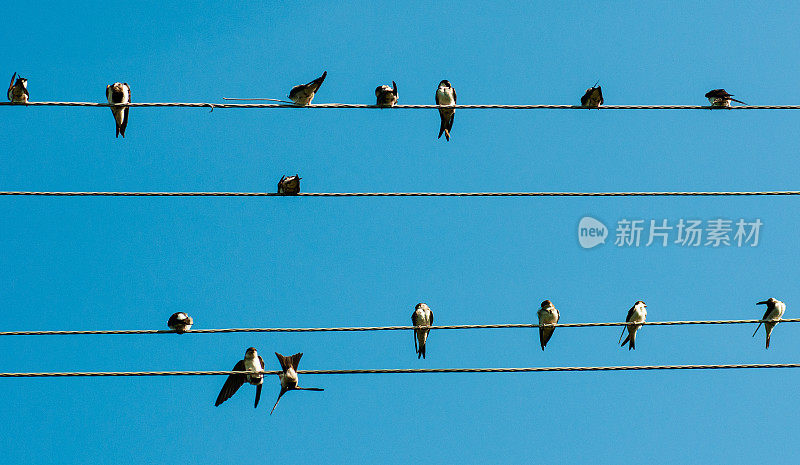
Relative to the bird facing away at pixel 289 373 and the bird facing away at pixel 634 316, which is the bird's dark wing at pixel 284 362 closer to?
the bird facing away at pixel 289 373

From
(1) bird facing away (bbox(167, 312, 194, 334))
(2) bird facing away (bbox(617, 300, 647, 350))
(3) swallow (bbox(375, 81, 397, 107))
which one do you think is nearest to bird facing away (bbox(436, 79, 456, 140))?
(3) swallow (bbox(375, 81, 397, 107))

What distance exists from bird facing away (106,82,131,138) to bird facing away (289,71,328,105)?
5.14 ft

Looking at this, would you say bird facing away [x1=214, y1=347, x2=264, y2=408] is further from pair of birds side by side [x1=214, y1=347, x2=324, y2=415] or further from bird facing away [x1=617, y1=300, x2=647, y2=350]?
bird facing away [x1=617, y1=300, x2=647, y2=350]

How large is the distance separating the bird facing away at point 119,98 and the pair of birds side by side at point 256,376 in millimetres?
2380

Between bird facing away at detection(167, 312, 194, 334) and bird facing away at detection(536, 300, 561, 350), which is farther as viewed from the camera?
bird facing away at detection(536, 300, 561, 350)

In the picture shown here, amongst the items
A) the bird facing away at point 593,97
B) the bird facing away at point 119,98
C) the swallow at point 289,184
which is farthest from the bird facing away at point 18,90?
the bird facing away at point 593,97

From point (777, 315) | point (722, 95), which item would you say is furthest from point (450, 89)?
point (777, 315)

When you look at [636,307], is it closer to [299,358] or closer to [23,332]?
[299,358]

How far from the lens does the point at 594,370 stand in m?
8.27

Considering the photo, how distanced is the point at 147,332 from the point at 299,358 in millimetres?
1874

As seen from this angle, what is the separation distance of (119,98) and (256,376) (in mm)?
2849

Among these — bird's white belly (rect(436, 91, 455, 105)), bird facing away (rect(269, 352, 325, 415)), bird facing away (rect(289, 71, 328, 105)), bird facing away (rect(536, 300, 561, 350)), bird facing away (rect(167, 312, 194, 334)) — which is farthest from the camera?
bird's white belly (rect(436, 91, 455, 105))

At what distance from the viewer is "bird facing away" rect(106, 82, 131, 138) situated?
11.9 metres

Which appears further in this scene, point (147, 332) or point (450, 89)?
point (450, 89)
